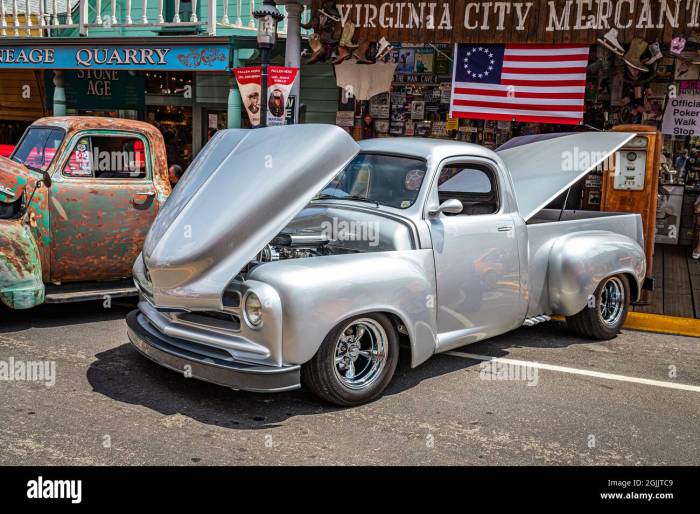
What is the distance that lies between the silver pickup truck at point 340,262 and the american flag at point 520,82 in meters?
3.75

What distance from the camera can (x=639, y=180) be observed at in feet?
27.7

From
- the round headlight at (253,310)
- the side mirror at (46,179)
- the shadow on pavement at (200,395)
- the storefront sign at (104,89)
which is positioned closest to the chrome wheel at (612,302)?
the shadow on pavement at (200,395)

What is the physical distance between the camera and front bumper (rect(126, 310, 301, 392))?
443 centimetres

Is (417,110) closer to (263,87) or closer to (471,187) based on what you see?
(263,87)

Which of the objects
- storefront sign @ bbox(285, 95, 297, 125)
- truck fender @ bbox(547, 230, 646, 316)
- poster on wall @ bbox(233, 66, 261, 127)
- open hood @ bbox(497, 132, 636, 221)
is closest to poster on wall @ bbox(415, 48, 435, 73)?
storefront sign @ bbox(285, 95, 297, 125)

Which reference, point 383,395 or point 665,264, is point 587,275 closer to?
point 383,395

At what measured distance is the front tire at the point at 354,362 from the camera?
471 centimetres

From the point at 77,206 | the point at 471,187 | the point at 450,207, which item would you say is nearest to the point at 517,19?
the point at 471,187

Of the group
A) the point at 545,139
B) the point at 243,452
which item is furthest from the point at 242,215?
the point at 545,139

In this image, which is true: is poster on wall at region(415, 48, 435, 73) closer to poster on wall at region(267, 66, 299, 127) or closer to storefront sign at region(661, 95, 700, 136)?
poster on wall at region(267, 66, 299, 127)

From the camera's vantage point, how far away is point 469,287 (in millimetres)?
5609

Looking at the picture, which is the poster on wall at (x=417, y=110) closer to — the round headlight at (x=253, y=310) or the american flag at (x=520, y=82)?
the american flag at (x=520, y=82)

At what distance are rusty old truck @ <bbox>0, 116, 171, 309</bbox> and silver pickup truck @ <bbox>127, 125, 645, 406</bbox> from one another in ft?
4.53

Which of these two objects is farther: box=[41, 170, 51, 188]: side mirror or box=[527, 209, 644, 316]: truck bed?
box=[41, 170, 51, 188]: side mirror
